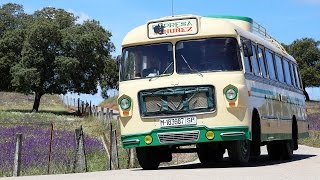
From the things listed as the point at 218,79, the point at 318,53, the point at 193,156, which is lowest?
the point at 193,156

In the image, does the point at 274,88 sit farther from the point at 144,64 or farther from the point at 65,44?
the point at 65,44

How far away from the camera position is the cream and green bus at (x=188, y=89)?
1449 cm

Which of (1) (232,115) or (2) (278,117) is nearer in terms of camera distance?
(1) (232,115)

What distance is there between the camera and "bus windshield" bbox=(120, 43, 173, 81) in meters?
15.0

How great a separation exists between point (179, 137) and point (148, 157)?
153 centimetres

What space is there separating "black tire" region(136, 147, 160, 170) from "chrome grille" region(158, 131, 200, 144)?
1.06 metres

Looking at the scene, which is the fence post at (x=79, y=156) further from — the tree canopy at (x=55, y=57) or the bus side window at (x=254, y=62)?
the tree canopy at (x=55, y=57)

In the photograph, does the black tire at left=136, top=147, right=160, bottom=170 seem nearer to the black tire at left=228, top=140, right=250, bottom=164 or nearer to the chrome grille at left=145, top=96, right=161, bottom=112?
the chrome grille at left=145, top=96, right=161, bottom=112

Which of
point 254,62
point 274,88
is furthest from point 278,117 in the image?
point 254,62

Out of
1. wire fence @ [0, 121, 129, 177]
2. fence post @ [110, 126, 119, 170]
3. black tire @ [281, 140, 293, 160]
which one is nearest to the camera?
wire fence @ [0, 121, 129, 177]

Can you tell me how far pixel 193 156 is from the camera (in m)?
24.1

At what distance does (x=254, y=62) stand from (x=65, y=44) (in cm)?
6220

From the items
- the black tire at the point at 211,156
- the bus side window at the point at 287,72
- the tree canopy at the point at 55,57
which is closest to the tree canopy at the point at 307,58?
the tree canopy at the point at 55,57

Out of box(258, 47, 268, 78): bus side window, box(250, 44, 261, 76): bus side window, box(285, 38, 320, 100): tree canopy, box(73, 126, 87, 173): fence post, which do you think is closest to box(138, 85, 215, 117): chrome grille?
box(250, 44, 261, 76): bus side window
